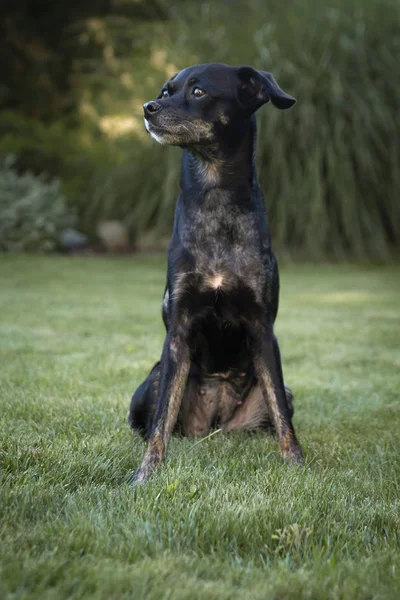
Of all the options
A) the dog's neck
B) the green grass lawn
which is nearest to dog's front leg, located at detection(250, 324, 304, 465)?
the green grass lawn

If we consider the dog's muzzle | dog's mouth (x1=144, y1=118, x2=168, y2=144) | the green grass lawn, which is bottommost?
the green grass lawn

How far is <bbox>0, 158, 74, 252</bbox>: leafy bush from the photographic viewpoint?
36.3ft

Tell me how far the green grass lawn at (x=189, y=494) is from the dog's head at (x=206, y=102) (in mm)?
1221

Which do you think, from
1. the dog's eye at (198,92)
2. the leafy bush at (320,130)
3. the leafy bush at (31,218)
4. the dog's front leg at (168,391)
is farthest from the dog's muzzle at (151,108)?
the leafy bush at (31,218)

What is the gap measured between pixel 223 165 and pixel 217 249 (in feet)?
1.17

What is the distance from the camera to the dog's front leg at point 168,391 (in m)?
2.65

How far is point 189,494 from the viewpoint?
217 cm

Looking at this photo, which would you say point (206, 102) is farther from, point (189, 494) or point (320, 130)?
point (320, 130)

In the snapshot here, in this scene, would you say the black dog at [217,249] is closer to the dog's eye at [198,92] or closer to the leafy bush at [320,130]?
the dog's eye at [198,92]

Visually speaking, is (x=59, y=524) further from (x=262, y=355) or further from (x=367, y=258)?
(x=367, y=258)

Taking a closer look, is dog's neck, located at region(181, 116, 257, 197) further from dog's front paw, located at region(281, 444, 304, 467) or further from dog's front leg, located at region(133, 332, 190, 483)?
dog's front paw, located at region(281, 444, 304, 467)

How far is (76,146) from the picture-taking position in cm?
1438

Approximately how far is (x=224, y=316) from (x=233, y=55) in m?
9.19

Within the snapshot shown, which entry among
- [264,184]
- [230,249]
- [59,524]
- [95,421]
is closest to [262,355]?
[230,249]
